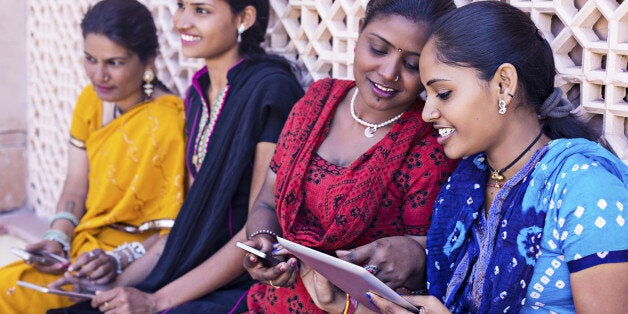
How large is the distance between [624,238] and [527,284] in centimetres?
30

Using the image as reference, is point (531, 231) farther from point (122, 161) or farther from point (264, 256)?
point (122, 161)

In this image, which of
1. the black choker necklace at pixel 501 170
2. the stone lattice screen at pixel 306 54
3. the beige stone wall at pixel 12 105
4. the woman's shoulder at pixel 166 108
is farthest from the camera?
the beige stone wall at pixel 12 105

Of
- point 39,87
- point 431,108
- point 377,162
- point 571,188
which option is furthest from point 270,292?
point 39,87

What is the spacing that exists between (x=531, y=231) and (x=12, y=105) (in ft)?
14.3

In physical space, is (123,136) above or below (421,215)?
below

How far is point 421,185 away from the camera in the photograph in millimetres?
2652

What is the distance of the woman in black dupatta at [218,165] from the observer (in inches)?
132

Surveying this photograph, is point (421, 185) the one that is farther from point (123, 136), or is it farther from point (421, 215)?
point (123, 136)

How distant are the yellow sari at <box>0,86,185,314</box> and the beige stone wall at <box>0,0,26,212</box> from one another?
1.93m

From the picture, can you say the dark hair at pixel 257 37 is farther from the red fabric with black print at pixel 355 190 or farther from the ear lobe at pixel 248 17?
the red fabric with black print at pixel 355 190

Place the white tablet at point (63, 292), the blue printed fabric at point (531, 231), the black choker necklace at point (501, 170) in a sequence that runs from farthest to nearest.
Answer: the white tablet at point (63, 292) < the black choker necklace at point (501, 170) < the blue printed fabric at point (531, 231)

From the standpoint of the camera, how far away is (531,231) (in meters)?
2.22

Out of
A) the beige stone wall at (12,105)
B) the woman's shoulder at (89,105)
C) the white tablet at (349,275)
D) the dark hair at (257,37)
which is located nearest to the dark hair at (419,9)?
the white tablet at (349,275)

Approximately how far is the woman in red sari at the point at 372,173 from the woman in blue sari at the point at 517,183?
17 centimetres
